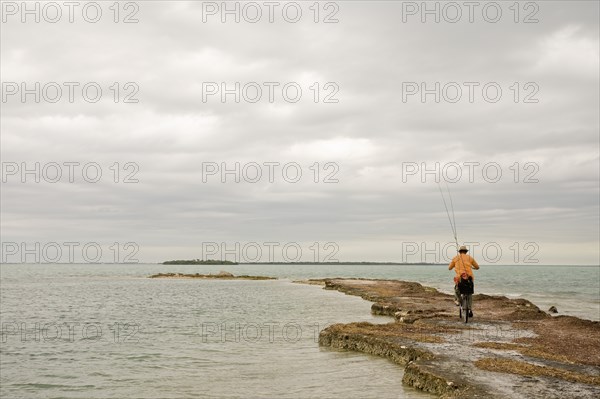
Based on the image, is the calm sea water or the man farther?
the man

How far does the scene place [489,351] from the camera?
17688 mm

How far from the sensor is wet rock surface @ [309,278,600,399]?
43.2ft

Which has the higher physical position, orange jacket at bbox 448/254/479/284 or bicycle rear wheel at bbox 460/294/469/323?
orange jacket at bbox 448/254/479/284

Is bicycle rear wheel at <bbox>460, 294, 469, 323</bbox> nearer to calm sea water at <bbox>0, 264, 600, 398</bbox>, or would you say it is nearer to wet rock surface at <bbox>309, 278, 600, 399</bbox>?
wet rock surface at <bbox>309, 278, 600, 399</bbox>

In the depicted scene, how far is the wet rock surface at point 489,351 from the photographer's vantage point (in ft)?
43.2

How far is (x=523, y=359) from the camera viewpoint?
1631cm

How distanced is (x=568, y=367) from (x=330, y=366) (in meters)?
7.67

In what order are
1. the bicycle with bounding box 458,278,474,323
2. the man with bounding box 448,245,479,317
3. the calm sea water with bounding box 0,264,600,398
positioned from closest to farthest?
1. the calm sea water with bounding box 0,264,600,398
2. the man with bounding box 448,245,479,317
3. the bicycle with bounding box 458,278,474,323

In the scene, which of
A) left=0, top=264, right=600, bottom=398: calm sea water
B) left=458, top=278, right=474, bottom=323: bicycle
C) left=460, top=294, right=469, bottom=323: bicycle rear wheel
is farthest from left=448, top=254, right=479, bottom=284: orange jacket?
left=0, top=264, right=600, bottom=398: calm sea water

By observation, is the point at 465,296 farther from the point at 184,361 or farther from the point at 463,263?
the point at 184,361

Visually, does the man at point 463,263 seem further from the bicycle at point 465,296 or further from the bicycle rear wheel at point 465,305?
the bicycle rear wheel at point 465,305

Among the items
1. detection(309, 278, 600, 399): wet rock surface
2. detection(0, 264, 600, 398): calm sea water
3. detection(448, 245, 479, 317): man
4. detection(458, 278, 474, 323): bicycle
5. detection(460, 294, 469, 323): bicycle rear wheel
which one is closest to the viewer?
detection(309, 278, 600, 399): wet rock surface

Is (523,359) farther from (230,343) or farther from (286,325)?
(286,325)

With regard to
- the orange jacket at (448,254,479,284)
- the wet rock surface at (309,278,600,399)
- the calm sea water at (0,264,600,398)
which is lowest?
the calm sea water at (0,264,600,398)
